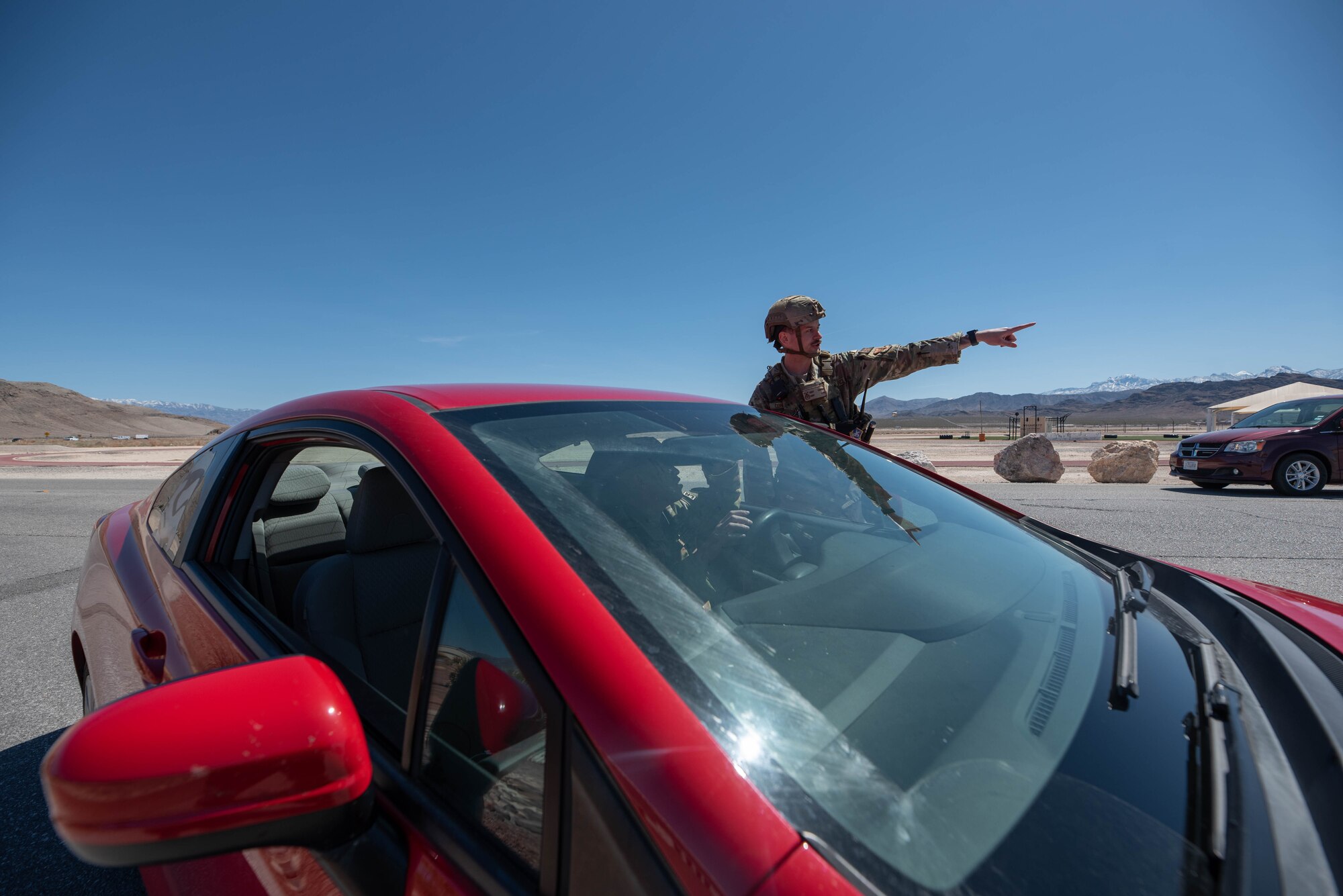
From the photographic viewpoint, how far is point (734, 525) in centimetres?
135

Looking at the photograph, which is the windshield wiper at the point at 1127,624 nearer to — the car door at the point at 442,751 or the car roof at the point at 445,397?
the car door at the point at 442,751

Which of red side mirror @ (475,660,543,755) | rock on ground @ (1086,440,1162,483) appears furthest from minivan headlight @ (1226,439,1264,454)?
red side mirror @ (475,660,543,755)

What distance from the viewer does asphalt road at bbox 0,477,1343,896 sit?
6.47 ft

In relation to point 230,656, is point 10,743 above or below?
below

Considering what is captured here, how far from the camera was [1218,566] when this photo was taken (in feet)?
15.0

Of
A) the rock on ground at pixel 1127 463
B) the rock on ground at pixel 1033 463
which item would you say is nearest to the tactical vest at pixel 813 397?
the rock on ground at pixel 1033 463

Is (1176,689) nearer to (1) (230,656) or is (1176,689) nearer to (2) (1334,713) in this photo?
(2) (1334,713)

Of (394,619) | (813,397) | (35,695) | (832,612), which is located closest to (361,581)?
(394,619)

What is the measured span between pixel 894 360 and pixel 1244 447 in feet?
27.2

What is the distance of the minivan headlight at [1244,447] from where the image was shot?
29.2 ft

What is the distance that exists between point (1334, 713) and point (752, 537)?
95 cm

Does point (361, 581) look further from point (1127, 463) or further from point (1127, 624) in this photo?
point (1127, 463)

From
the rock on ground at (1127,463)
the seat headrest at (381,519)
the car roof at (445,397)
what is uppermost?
the car roof at (445,397)

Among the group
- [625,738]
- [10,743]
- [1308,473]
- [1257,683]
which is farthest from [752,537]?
[1308,473]
